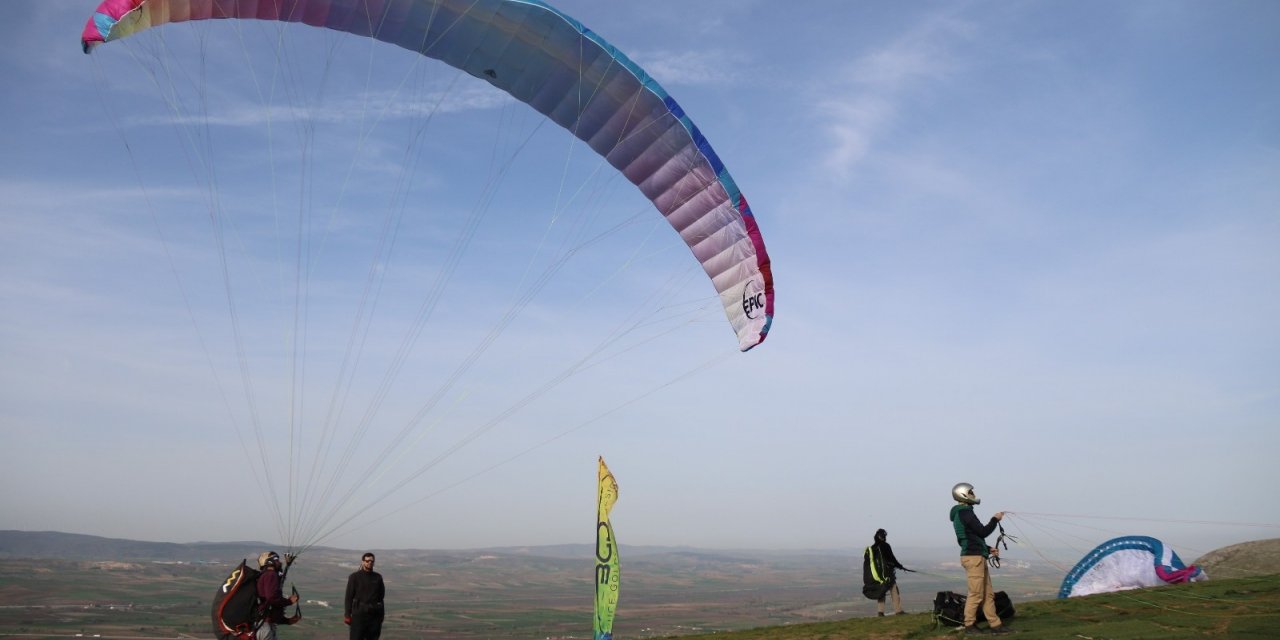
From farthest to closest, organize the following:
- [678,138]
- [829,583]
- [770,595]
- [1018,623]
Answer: [829,583]
[770,595]
[678,138]
[1018,623]

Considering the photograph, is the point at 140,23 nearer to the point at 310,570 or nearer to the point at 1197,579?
the point at 1197,579

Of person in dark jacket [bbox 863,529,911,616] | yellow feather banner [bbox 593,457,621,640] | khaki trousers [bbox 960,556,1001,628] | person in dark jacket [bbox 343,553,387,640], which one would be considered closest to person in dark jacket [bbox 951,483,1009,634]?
khaki trousers [bbox 960,556,1001,628]

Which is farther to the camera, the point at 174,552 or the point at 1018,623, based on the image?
the point at 174,552

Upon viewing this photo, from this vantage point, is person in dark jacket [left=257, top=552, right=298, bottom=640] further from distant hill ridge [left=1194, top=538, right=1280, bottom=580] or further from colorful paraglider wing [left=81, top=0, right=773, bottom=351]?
distant hill ridge [left=1194, top=538, right=1280, bottom=580]

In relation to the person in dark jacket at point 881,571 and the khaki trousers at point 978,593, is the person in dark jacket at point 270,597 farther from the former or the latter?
the person in dark jacket at point 881,571

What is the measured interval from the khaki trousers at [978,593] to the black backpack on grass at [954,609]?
323 millimetres

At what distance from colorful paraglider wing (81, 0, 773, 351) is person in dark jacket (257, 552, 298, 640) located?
6.99 metres

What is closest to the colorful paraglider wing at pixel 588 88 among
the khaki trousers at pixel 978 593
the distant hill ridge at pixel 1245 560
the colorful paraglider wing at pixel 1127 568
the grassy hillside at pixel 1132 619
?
the grassy hillside at pixel 1132 619

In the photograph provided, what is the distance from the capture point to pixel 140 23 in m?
10.7

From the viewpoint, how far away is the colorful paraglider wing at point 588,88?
1192 centimetres

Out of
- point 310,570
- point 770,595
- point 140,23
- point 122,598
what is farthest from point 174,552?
point 140,23

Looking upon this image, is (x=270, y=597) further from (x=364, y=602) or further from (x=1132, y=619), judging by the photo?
(x=1132, y=619)

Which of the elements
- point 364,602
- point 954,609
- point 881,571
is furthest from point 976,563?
point 364,602

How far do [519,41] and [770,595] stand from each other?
131700mm
